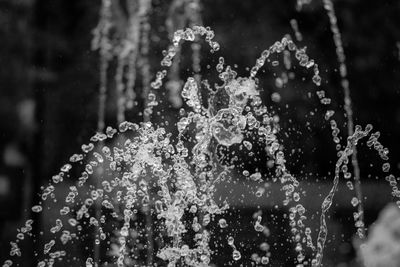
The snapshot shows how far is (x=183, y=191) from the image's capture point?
9.14ft

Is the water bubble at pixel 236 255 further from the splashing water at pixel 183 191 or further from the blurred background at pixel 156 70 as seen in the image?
the blurred background at pixel 156 70

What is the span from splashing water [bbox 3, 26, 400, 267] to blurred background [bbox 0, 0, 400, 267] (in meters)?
0.36

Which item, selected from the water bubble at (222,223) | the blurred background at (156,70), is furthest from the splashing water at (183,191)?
the blurred background at (156,70)

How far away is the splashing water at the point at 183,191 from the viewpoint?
110 inches

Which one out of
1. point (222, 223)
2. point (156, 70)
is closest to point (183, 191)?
point (222, 223)

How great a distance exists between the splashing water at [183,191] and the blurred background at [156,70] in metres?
0.36

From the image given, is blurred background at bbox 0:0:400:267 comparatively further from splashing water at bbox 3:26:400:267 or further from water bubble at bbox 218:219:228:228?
water bubble at bbox 218:219:228:228

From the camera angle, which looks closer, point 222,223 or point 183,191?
point 183,191

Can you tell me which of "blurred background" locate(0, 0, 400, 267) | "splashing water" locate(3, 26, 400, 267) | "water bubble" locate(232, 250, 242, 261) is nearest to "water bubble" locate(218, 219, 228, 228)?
"splashing water" locate(3, 26, 400, 267)

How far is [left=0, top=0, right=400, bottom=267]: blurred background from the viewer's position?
4.77m

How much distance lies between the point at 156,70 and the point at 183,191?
2.46 m

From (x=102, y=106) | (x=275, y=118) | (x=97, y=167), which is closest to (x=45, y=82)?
(x=102, y=106)

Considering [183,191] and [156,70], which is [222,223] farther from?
[156,70]

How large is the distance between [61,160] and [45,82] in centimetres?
70
